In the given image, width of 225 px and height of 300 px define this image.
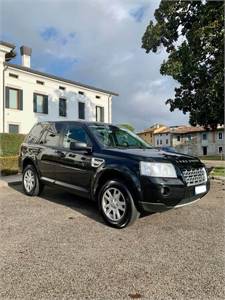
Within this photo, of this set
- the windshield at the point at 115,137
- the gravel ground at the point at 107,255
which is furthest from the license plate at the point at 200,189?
the windshield at the point at 115,137

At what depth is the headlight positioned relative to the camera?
4855 mm

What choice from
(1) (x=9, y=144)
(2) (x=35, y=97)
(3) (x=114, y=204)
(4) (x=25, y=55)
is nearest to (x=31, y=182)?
(3) (x=114, y=204)

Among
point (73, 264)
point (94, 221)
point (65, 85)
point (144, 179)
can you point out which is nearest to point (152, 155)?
point (144, 179)

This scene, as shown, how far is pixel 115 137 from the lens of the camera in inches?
250

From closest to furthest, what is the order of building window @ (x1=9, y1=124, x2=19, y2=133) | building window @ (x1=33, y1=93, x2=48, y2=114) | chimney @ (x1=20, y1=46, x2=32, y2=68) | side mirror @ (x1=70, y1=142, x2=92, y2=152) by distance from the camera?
side mirror @ (x1=70, y1=142, x2=92, y2=152), building window @ (x1=9, y1=124, x2=19, y2=133), building window @ (x1=33, y1=93, x2=48, y2=114), chimney @ (x1=20, y1=46, x2=32, y2=68)

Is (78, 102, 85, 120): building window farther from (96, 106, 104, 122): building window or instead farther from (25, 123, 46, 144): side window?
(25, 123, 46, 144): side window

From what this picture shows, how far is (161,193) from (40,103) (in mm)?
21482

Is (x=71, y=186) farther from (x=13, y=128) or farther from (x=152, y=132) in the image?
(x=152, y=132)

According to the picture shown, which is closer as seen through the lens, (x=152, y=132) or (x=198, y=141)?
(x=198, y=141)

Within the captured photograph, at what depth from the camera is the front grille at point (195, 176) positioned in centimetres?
511

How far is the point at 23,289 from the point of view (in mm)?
3070

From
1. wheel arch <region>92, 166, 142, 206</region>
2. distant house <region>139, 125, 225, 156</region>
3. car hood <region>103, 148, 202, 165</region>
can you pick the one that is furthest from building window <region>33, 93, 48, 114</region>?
distant house <region>139, 125, 225, 156</region>

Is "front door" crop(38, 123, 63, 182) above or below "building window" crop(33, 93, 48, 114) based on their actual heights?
below

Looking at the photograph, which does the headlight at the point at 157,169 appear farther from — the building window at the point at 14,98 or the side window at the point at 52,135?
the building window at the point at 14,98
